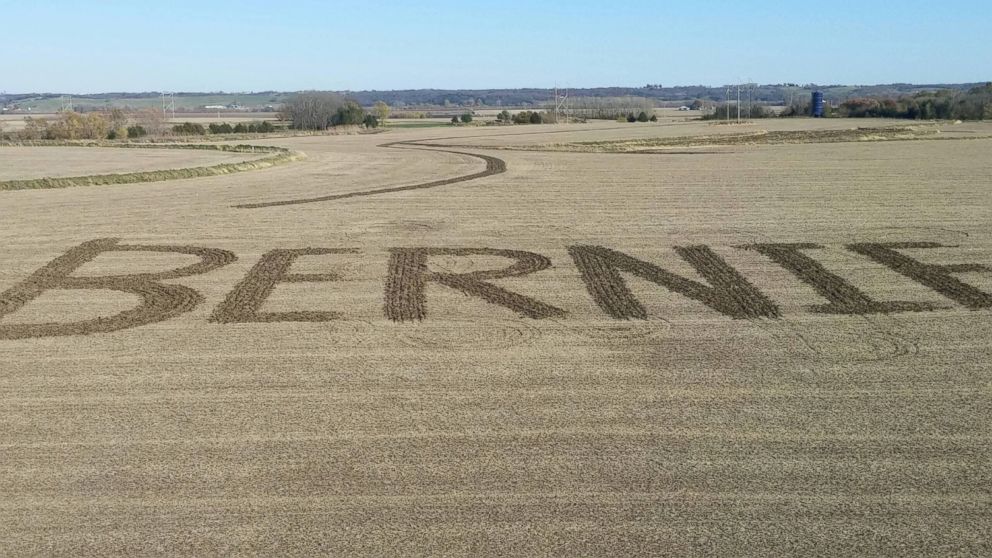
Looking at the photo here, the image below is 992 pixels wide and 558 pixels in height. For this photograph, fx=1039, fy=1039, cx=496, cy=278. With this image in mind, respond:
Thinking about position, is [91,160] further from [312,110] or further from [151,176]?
[312,110]

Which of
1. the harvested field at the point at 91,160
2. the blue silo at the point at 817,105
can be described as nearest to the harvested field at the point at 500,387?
the harvested field at the point at 91,160

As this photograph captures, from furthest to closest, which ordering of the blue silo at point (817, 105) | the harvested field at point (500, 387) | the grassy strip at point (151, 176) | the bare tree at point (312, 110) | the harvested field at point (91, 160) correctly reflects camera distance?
1. the blue silo at point (817, 105)
2. the bare tree at point (312, 110)
3. the harvested field at point (91, 160)
4. the grassy strip at point (151, 176)
5. the harvested field at point (500, 387)

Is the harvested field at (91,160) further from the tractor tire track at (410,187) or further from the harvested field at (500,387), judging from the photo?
the harvested field at (500,387)

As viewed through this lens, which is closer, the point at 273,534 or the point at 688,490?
the point at 273,534

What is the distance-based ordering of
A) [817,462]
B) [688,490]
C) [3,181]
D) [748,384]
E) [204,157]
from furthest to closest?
[204,157] → [3,181] → [748,384] → [817,462] → [688,490]

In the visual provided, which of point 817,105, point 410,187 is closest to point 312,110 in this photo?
point 817,105

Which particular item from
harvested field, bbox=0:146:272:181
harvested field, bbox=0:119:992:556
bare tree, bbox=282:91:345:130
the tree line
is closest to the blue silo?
the tree line

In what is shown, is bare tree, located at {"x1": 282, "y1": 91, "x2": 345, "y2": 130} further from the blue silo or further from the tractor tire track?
the tractor tire track

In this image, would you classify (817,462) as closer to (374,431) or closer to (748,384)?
(748,384)

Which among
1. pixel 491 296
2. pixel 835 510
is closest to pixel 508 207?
pixel 491 296
